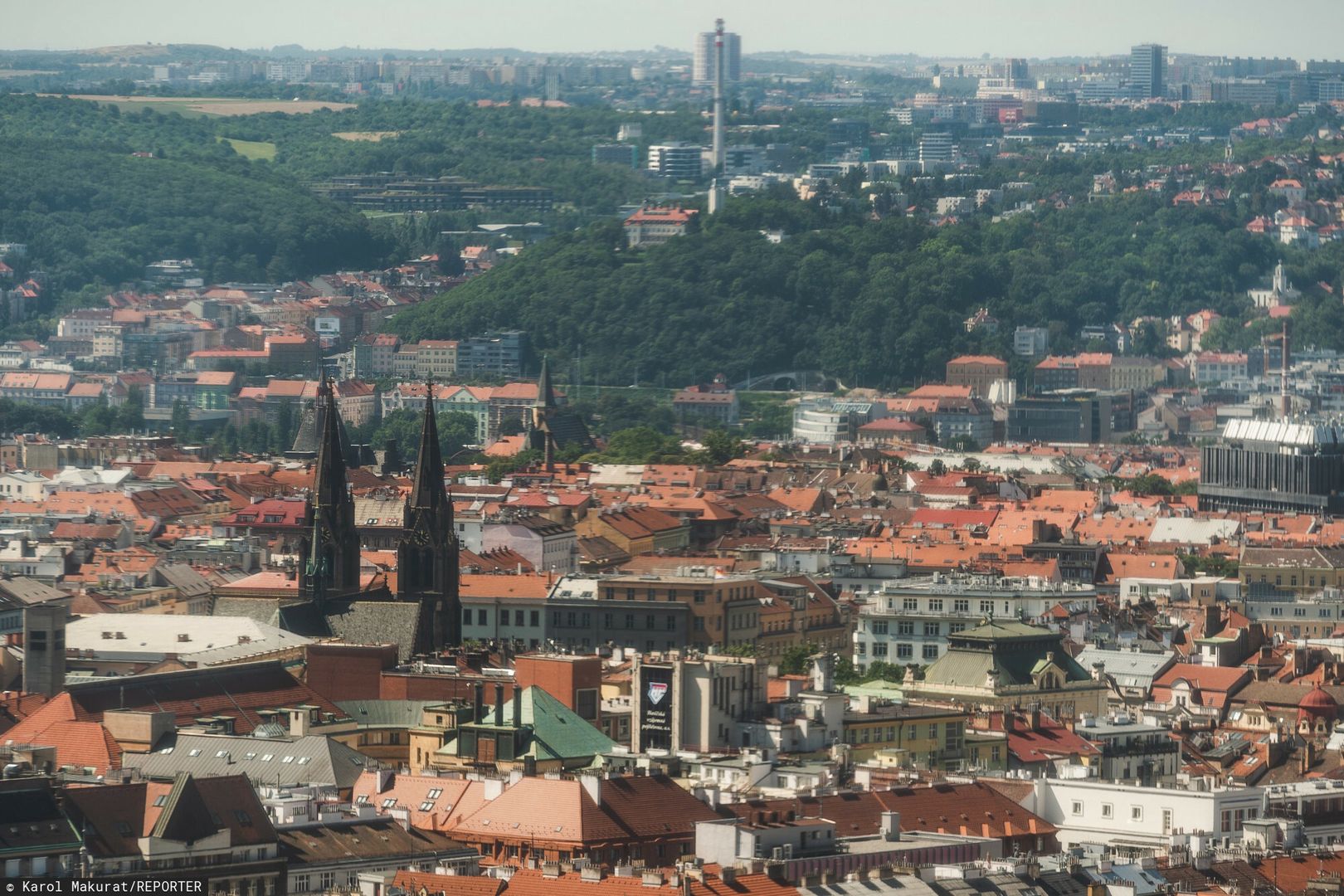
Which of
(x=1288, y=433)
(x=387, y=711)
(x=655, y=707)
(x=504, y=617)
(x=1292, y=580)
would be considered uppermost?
(x=655, y=707)


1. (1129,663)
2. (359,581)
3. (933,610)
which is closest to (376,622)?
(359,581)

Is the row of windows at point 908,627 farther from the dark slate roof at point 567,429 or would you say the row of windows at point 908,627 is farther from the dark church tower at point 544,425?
the dark slate roof at point 567,429

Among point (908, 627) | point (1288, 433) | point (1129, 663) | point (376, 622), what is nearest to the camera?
point (376, 622)

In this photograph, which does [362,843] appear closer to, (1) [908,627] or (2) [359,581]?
(2) [359,581]

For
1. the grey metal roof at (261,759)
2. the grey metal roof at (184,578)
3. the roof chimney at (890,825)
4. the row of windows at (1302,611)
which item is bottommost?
the row of windows at (1302,611)

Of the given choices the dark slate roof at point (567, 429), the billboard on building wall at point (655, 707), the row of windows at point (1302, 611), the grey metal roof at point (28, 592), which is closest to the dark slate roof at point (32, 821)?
the billboard on building wall at point (655, 707)

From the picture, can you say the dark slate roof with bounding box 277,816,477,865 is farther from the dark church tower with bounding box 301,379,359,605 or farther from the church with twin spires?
the dark church tower with bounding box 301,379,359,605

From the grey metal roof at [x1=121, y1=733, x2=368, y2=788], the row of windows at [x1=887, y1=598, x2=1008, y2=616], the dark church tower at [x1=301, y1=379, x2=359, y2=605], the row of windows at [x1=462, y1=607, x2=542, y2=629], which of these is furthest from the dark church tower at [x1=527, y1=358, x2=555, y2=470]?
the grey metal roof at [x1=121, y1=733, x2=368, y2=788]
